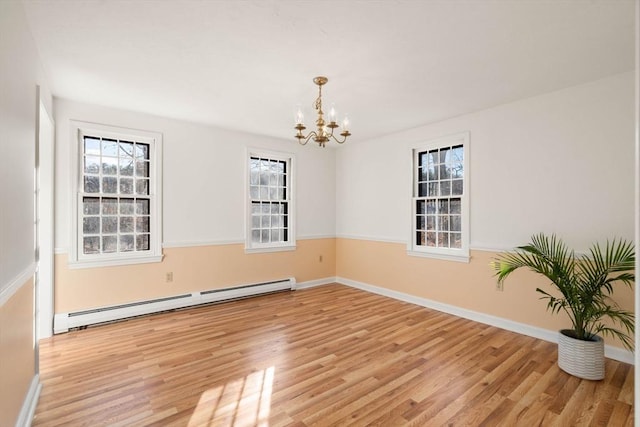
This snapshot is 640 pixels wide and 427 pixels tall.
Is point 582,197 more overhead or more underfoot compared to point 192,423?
more overhead

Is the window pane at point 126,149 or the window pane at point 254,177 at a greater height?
the window pane at point 126,149

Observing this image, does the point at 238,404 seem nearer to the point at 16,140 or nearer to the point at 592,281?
the point at 16,140

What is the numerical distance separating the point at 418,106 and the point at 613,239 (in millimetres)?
2330

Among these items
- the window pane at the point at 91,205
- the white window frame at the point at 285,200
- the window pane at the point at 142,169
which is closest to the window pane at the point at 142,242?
the window pane at the point at 91,205

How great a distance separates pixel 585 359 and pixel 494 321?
1190 millimetres

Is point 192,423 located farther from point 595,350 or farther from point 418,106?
point 418,106

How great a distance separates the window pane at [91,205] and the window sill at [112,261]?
0.58 meters

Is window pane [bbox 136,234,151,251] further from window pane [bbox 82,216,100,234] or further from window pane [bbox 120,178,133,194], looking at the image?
window pane [bbox 120,178,133,194]

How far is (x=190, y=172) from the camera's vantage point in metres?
4.39

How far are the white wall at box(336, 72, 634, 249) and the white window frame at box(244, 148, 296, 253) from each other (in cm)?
195

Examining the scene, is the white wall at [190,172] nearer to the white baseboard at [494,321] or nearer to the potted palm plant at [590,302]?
the white baseboard at [494,321]

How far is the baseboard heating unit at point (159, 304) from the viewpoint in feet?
11.4

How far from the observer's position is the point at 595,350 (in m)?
2.51

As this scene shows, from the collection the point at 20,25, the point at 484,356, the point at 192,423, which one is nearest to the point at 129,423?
the point at 192,423
